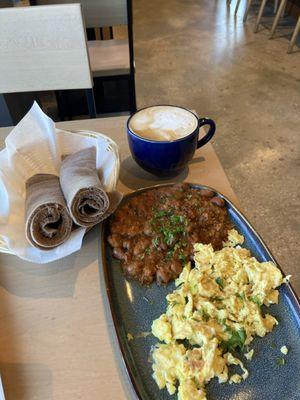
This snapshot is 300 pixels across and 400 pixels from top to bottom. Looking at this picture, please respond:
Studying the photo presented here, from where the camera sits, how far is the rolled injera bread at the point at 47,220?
2.27 ft

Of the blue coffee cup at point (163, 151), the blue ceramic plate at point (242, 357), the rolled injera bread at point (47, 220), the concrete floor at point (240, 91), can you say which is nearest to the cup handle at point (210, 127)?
the blue coffee cup at point (163, 151)

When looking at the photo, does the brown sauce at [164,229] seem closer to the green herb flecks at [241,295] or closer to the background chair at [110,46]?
the green herb flecks at [241,295]

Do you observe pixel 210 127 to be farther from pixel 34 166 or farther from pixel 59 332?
pixel 59 332

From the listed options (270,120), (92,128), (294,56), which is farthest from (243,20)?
(92,128)

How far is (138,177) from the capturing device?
3.16ft

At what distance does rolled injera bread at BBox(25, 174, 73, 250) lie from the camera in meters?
0.69

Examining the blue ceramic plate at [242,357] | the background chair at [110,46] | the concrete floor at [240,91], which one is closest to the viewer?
the blue ceramic plate at [242,357]

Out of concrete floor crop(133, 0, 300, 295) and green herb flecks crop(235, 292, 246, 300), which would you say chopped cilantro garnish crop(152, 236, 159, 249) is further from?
concrete floor crop(133, 0, 300, 295)

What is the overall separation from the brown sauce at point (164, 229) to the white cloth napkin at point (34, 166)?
65 millimetres

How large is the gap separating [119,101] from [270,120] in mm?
1194

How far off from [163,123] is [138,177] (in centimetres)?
17

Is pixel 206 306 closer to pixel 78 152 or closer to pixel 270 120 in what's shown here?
pixel 78 152

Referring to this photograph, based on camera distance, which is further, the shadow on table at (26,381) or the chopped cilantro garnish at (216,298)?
the chopped cilantro garnish at (216,298)

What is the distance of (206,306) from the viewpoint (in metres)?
0.65
